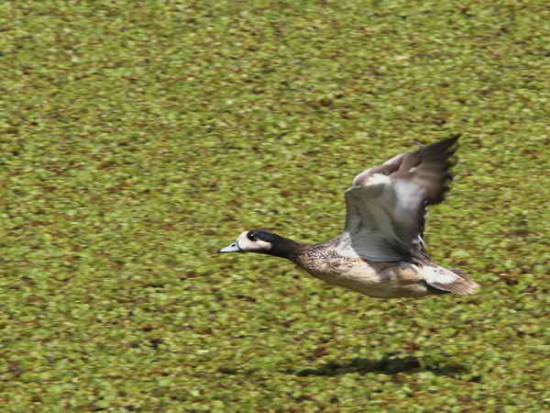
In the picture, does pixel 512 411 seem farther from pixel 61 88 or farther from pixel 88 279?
pixel 61 88

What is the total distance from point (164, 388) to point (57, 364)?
1.20m

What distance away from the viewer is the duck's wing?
10289 mm

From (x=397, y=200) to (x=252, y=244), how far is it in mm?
1697

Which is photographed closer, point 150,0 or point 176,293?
point 176,293

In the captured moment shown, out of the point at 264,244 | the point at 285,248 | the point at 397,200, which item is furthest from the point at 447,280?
the point at 264,244

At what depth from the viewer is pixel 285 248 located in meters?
11.5

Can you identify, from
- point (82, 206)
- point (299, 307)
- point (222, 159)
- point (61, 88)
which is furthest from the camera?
point (61, 88)

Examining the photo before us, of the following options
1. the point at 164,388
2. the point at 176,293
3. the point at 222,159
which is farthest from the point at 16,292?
the point at 222,159

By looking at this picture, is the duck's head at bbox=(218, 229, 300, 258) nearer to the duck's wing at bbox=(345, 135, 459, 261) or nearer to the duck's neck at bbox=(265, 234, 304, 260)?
the duck's neck at bbox=(265, 234, 304, 260)

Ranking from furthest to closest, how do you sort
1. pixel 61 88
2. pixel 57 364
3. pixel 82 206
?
pixel 61 88, pixel 82 206, pixel 57 364

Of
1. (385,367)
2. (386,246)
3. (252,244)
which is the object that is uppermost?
(386,246)

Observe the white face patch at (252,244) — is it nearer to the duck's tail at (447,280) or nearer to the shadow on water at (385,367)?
the shadow on water at (385,367)

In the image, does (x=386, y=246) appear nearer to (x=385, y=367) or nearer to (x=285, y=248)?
(x=285, y=248)

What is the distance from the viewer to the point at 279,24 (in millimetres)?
18172
